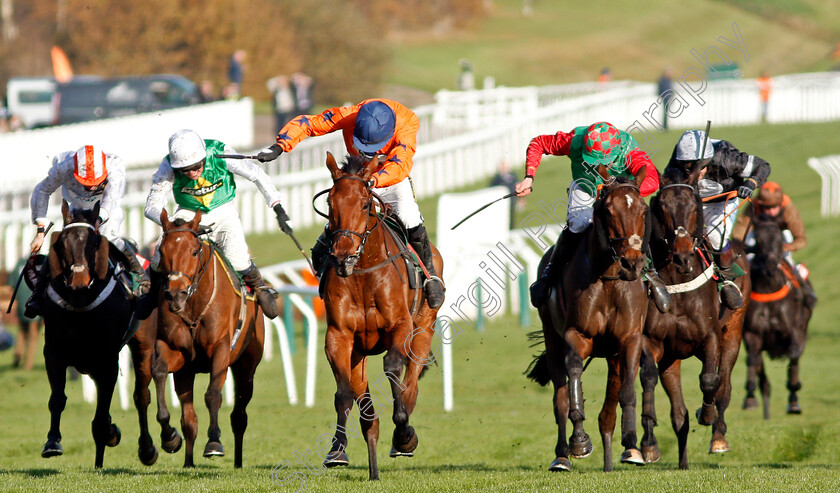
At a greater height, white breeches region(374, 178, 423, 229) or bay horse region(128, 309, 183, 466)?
white breeches region(374, 178, 423, 229)

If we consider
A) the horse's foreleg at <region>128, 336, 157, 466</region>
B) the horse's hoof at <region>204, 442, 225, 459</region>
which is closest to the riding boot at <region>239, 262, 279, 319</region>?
the horse's foreleg at <region>128, 336, 157, 466</region>

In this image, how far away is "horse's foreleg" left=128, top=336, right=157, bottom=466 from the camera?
840cm

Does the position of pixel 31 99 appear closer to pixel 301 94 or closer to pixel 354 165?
pixel 301 94

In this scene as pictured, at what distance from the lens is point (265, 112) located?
32.8 meters

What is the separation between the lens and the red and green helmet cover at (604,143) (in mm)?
7887

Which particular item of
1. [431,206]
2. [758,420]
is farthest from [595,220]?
[431,206]

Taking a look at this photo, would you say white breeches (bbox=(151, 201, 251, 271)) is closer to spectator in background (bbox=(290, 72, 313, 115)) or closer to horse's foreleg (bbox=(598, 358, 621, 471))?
horse's foreleg (bbox=(598, 358, 621, 471))

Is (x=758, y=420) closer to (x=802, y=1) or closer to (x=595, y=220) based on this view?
(x=595, y=220)

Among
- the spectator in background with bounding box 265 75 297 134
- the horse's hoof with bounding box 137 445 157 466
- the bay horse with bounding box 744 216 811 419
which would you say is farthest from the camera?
the spectator in background with bounding box 265 75 297 134

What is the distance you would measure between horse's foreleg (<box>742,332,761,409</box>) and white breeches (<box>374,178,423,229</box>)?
5.08 m

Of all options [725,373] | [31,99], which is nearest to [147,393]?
[725,373]

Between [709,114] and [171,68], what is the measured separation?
577 inches

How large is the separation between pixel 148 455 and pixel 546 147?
3455 mm

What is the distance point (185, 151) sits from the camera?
26.2 ft
